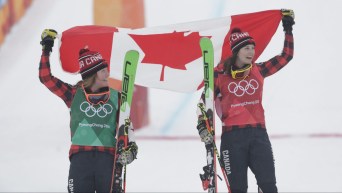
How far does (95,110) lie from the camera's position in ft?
15.4

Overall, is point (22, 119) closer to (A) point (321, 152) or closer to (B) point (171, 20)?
(B) point (171, 20)

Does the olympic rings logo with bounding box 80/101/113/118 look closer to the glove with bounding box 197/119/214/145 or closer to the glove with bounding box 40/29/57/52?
the glove with bounding box 40/29/57/52

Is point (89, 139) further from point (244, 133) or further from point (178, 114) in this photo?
point (178, 114)

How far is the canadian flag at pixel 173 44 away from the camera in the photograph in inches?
222

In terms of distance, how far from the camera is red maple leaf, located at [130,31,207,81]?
18.8 feet

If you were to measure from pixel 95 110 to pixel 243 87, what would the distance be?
104cm

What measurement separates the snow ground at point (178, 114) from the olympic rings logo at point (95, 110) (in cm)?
226

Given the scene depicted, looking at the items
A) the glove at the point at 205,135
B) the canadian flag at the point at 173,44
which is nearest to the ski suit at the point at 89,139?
the glove at the point at 205,135

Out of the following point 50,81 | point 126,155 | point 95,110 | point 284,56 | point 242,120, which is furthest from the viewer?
point 284,56

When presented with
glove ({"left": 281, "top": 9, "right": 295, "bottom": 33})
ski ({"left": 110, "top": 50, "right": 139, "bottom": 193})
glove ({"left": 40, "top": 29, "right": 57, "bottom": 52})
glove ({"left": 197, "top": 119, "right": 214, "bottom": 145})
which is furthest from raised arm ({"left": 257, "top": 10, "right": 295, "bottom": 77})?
glove ({"left": 40, "top": 29, "right": 57, "bottom": 52})

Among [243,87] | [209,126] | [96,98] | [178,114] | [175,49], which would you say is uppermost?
[178,114]

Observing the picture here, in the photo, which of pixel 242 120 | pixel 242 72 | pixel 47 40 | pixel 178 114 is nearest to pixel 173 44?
pixel 242 72

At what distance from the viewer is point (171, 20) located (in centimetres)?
1141

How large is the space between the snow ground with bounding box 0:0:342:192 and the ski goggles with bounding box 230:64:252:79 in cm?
203
